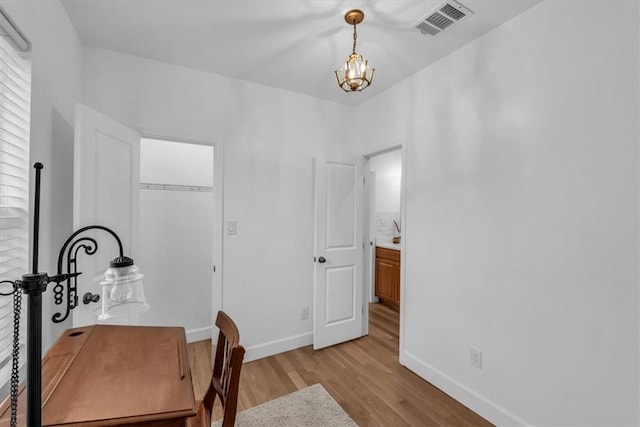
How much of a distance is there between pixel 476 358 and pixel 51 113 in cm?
301

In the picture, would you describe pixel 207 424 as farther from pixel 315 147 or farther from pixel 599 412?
pixel 315 147

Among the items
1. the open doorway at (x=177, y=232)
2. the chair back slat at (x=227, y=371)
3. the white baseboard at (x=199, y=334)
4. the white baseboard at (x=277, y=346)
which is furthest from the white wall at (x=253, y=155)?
the chair back slat at (x=227, y=371)

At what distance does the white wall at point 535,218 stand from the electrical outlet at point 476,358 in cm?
3

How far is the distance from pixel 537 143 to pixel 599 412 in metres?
1.45

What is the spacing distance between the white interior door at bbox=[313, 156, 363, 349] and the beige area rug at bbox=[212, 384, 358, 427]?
0.80m

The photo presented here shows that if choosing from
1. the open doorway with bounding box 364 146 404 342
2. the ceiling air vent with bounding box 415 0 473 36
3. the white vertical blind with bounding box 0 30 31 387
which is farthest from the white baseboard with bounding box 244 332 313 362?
the ceiling air vent with bounding box 415 0 473 36

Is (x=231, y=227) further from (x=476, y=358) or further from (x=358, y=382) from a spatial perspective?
(x=476, y=358)

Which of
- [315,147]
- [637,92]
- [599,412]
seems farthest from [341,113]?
[599,412]

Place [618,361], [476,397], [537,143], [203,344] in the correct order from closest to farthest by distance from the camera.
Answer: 1. [618,361]
2. [537,143]
3. [476,397]
4. [203,344]

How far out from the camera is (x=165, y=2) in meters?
1.76

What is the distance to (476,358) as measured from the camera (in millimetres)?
2084

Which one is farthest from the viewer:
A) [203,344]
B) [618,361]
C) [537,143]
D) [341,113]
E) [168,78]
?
[341,113]

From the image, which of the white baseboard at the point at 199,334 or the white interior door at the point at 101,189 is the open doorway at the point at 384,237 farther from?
the white interior door at the point at 101,189

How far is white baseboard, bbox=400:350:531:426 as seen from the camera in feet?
6.21
